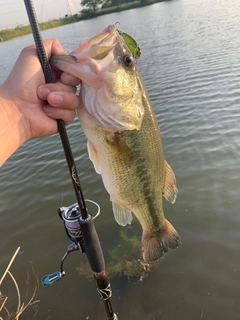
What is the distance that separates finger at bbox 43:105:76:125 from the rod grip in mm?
754

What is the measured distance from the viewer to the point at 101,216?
16.9 feet

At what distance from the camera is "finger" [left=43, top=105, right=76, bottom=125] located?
1809 millimetres

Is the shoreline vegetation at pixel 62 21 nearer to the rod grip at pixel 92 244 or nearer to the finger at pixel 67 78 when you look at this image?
the finger at pixel 67 78

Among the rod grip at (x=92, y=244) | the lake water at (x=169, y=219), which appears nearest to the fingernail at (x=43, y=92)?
the rod grip at (x=92, y=244)

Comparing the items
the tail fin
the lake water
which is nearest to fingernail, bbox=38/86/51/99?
the tail fin

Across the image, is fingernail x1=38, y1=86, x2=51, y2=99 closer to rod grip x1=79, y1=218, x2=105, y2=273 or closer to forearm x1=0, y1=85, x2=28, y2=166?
forearm x1=0, y1=85, x2=28, y2=166

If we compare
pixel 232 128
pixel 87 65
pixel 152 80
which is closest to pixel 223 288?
pixel 87 65

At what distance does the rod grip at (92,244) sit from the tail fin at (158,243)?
0.55 meters

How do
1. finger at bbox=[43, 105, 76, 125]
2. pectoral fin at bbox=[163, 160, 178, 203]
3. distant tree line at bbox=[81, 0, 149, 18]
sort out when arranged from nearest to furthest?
finger at bbox=[43, 105, 76, 125] → pectoral fin at bbox=[163, 160, 178, 203] → distant tree line at bbox=[81, 0, 149, 18]

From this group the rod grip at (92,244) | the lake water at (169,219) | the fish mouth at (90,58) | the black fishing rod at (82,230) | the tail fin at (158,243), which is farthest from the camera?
the lake water at (169,219)

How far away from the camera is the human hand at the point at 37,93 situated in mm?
1688

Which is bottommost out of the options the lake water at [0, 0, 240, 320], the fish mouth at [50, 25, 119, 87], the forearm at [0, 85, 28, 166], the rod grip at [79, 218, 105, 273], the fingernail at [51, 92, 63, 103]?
the lake water at [0, 0, 240, 320]

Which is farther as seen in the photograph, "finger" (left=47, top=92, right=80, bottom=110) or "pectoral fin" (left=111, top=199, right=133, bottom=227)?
"pectoral fin" (left=111, top=199, right=133, bottom=227)

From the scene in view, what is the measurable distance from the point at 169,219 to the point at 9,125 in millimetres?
3474
